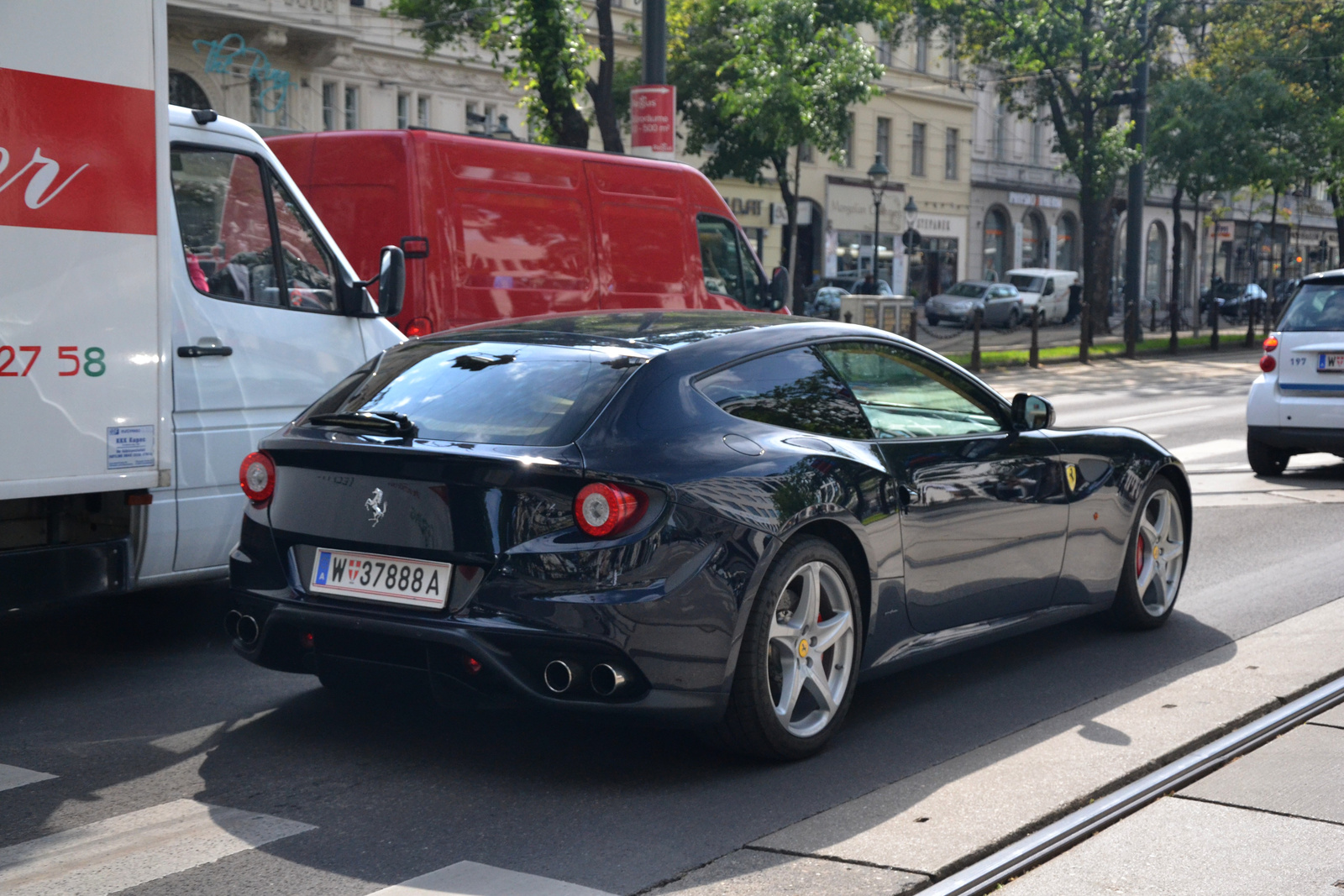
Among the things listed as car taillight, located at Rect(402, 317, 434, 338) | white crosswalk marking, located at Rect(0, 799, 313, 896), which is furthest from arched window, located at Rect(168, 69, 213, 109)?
white crosswalk marking, located at Rect(0, 799, 313, 896)

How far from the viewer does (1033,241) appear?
6191 centimetres

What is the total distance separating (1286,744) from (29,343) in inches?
163

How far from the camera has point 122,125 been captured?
211 inches

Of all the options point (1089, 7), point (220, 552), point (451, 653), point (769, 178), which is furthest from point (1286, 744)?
point (769, 178)

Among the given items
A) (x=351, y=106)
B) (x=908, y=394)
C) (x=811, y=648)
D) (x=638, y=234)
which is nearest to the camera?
(x=811, y=648)

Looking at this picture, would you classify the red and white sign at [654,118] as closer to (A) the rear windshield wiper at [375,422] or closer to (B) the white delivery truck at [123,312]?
(B) the white delivery truck at [123,312]

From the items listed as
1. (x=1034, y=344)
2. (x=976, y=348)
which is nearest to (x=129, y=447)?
(x=976, y=348)

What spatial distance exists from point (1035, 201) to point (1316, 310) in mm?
49715

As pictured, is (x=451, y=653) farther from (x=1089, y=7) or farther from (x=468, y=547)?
(x=1089, y=7)

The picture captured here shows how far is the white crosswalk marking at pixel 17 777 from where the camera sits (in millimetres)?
4496

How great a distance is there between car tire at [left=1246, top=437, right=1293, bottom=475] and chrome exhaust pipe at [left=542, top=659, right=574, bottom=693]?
9.88m

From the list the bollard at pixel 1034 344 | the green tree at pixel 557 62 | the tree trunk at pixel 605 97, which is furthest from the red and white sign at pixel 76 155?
the bollard at pixel 1034 344

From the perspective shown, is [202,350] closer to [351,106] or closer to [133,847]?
[133,847]

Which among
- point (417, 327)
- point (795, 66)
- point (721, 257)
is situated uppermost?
point (795, 66)
